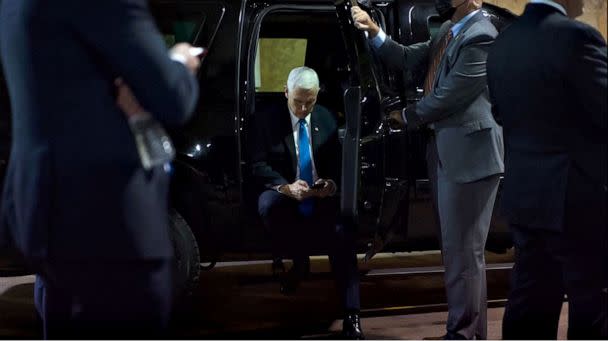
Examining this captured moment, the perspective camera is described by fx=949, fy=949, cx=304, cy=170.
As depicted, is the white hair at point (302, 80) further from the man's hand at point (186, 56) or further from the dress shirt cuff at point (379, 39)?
the man's hand at point (186, 56)

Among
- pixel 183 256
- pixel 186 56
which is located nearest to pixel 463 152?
pixel 183 256

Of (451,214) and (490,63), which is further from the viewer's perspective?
(451,214)

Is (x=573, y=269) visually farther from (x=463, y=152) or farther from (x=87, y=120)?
(x=87, y=120)

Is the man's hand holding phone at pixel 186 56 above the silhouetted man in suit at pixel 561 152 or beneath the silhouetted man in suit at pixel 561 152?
above

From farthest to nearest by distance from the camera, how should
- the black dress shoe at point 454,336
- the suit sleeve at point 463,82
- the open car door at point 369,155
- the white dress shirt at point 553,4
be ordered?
the open car door at point 369,155
the black dress shoe at point 454,336
the suit sleeve at point 463,82
the white dress shirt at point 553,4

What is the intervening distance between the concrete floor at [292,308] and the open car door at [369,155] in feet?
1.74

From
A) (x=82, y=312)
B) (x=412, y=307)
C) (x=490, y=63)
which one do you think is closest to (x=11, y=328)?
(x=412, y=307)

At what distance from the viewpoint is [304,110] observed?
5516mm

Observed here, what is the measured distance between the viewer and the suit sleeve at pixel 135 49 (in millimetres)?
1980

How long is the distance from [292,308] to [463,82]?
2.29 m

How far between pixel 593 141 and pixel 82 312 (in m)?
2.02

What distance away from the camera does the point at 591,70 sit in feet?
10.6

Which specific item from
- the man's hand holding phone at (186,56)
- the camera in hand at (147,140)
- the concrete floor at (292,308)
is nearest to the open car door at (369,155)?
the concrete floor at (292,308)

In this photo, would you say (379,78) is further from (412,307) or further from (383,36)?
(412,307)
